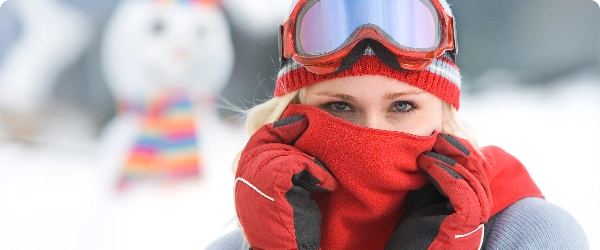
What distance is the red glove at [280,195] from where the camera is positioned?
942mm

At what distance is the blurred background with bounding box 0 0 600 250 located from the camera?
212cm

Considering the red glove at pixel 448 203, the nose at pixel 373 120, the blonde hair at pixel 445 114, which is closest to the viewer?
the red glove at pixel 448 203

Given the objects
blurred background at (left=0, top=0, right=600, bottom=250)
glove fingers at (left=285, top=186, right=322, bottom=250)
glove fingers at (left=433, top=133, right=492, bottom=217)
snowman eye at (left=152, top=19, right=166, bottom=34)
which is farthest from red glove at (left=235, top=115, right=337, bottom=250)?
snowman eye at (left=152, top=19, right=166, bottom=34)

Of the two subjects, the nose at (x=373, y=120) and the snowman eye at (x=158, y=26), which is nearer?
the nose at (x=373, y=120)

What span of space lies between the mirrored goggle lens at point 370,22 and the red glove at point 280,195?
0.24m

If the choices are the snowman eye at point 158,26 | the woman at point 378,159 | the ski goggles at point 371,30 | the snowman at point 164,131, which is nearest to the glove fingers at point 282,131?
the woman at point 378,159

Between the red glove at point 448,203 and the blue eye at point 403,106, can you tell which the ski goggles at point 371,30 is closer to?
the blue eye at point 403,106

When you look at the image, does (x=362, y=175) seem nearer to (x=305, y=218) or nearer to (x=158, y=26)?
(x=305, y=218)

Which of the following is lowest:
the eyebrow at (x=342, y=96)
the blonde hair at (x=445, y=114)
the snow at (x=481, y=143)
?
the snow at (x=481, y=143)

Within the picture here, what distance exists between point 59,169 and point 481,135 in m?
1.80

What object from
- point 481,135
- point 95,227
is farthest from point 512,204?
point 95,227

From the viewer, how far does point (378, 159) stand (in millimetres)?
1001

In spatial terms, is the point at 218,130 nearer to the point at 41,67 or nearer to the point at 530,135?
the point at 41,67

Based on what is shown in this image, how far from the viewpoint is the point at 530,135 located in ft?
7.04
